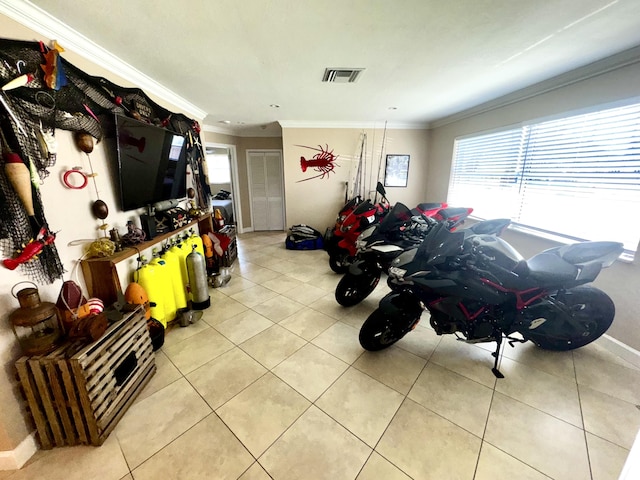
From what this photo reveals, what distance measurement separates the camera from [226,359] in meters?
1.85

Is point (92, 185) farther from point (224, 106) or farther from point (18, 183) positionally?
point (224, 106)

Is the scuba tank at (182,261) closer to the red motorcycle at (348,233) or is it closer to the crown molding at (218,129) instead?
the red motorcycle at (348,233)

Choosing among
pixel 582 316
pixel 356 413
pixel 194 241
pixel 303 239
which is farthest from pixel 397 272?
pixel 303 239

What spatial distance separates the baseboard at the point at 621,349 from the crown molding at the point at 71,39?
4.70m

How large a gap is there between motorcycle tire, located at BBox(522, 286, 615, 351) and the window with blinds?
62cm

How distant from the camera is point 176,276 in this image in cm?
236

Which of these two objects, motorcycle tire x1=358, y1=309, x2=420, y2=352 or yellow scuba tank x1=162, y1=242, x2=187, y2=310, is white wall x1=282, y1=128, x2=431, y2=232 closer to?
yellow scuba tank x1=162, y1=242, x2=187, y2=310

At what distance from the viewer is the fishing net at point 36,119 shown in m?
1.17

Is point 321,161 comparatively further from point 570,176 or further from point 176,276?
point 570,176

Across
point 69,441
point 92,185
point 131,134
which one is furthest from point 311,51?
point 69,441

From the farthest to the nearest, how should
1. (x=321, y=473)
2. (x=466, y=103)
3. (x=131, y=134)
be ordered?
1. (x=466, y=103)
2. (x=131, y=134)
3. (x=321, y=473)

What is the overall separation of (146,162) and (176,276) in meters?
1.11

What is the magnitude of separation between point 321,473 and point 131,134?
265 cm

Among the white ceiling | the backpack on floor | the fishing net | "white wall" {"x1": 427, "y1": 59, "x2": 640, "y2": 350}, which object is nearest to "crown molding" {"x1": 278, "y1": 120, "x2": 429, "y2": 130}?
"white wall" {"x1": 427, "y1": 59, "x2": 640, "y2": 350}
